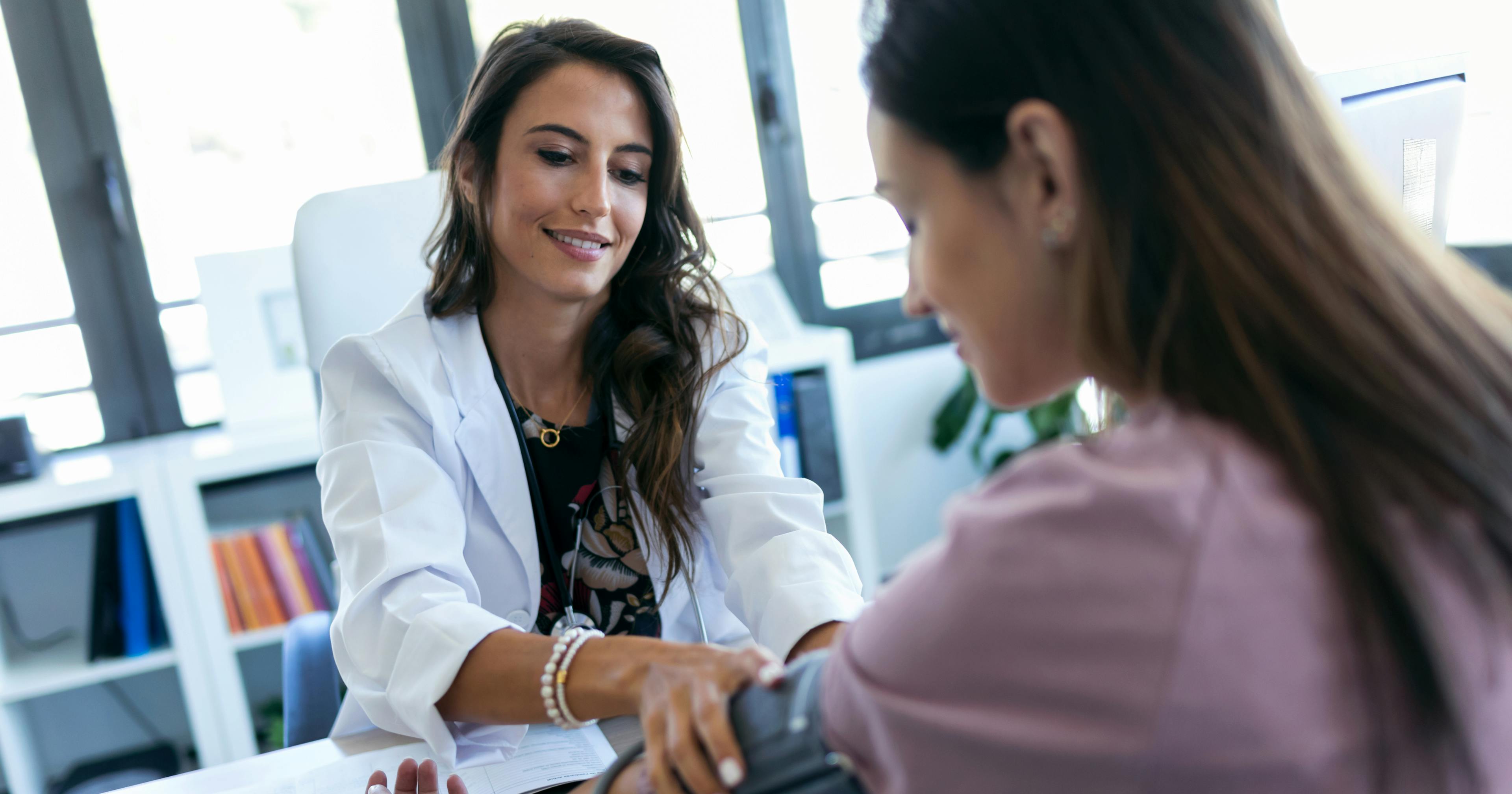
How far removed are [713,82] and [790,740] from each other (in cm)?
260

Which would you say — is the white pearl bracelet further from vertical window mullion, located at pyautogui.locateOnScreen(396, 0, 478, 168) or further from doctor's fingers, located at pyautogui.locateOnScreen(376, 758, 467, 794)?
vertical window mullion, located at pyautogui.locateOnScreen(396, 0, 478, 168)

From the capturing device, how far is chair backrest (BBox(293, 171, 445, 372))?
4.95 ft

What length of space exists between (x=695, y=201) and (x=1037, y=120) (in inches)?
41.5

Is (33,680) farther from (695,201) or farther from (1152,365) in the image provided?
(1152,365)

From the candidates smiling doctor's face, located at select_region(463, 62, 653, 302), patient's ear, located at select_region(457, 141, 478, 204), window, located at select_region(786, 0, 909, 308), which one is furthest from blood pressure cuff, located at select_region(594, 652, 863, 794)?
window, located at select_region(786, 0, 909, 308)

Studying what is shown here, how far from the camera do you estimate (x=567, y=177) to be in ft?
4.55

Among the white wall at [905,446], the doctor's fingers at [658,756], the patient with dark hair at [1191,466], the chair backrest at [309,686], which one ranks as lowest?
the white wall at [905,446]

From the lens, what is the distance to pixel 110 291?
2551 millimetres

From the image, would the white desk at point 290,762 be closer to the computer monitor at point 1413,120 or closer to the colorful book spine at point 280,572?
the computer monitor at point 1413,120

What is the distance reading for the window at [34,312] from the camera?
2.46 meters

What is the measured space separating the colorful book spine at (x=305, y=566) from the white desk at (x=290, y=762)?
1237 mm

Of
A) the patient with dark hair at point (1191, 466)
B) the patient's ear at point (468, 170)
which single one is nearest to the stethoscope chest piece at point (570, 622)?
the patient's ear at point (468, 170)

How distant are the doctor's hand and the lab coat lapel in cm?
49

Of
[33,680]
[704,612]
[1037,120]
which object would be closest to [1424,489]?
[1037,120]
